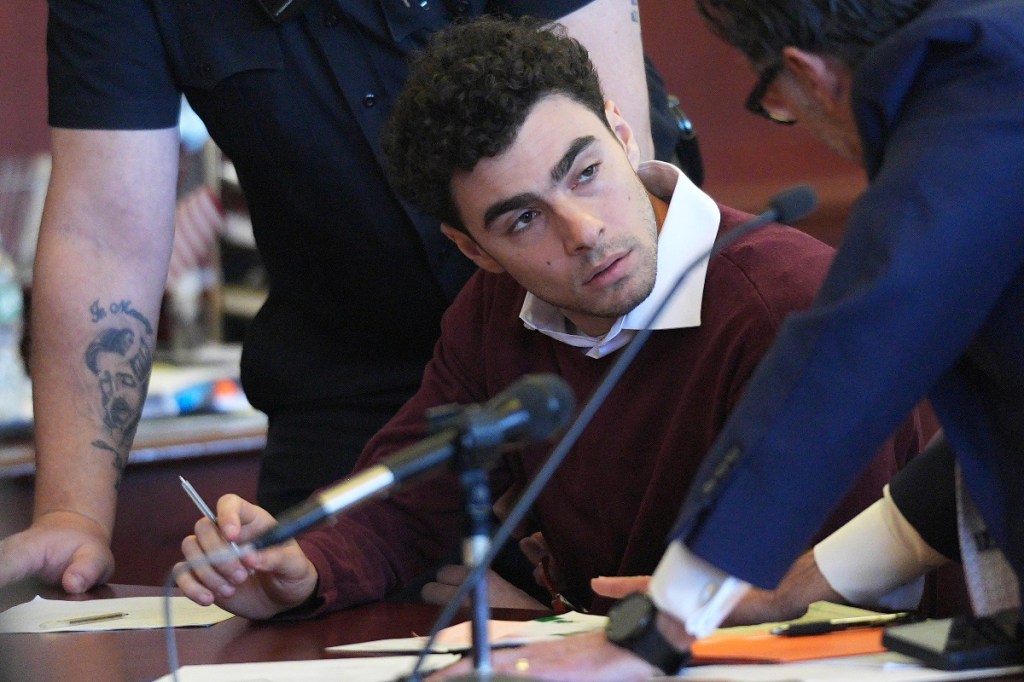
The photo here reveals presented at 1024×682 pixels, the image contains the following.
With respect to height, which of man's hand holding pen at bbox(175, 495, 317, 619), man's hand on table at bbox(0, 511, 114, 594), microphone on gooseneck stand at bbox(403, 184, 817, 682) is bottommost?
man's hand on table at bbox(0, 511, 114, 594)

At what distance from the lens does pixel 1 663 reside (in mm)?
768

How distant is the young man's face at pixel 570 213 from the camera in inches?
57.7

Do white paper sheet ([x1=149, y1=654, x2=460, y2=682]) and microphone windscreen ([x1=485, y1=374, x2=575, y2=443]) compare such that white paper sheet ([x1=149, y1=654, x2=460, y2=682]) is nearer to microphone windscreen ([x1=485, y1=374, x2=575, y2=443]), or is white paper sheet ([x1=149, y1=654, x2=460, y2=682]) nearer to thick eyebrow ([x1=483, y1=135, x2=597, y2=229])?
microphone windscreen ([x1=485, y1=374, x2=575, y2=443])

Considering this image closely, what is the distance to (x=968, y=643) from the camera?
0.93 meters

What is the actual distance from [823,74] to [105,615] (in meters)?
1.03

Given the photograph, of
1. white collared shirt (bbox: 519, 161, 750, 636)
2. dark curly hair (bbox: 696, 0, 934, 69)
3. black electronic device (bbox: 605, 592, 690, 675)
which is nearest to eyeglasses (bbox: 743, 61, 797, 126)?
dark curly hair (bbox: 696, 0, 934, 69)

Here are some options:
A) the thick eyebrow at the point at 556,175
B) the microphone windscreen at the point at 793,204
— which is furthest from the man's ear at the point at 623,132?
the microphone windscreen at the point at 793,204

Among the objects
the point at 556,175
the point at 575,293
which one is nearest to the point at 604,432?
the point at 575,293

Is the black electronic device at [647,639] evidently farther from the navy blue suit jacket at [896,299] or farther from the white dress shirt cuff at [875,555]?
the white dress shirt cuff at [875,555]

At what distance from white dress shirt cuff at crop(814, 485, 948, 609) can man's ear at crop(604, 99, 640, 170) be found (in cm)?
60

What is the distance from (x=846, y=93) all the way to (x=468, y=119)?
61cm

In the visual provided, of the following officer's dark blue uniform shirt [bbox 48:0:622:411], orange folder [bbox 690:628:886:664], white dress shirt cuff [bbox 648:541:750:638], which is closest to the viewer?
white dress shirt cuff [bbox 648:541:750:638]

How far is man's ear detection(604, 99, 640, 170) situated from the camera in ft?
5.41

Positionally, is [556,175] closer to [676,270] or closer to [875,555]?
[676,270]
